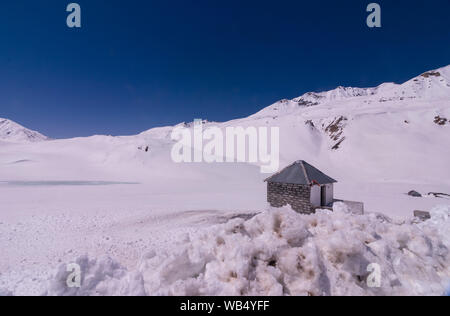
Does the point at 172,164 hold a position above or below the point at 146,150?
below

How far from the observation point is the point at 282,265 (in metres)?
3.75

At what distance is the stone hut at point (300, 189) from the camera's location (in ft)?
43.2

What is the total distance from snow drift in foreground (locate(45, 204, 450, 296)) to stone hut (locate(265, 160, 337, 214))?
8539 mm

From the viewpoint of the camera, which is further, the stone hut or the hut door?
the hut door

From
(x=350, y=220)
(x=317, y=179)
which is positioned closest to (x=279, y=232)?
(x=350, y=220)

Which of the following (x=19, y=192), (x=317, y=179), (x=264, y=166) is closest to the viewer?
(x=317, y=179)

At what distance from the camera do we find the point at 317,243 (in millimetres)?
4266

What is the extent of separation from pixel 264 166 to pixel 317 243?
35.7 metres

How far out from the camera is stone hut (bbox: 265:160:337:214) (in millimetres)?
13179

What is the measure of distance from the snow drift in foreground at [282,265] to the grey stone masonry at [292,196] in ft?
27.9

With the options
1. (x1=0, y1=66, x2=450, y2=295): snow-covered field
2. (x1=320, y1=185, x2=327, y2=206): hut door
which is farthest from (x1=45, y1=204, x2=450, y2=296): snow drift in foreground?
(x1=320, y1=185, x2=327, y2=206): hut door

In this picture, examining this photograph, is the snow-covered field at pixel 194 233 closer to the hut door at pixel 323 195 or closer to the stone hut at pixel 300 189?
the stone hut at pixel 300 189

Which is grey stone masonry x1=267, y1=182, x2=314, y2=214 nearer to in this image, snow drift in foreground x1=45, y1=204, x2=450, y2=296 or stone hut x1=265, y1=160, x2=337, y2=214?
stone hut x1=265, y1=160, x2=337, y2=214

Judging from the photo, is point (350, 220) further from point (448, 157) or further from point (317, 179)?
point (448, 157)
